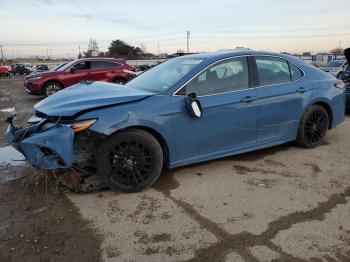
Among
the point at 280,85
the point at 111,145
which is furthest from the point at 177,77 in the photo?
the point at 280,85

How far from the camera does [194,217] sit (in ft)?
12.2

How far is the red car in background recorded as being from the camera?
47.8ft

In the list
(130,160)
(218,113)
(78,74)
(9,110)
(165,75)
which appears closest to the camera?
(130,160)

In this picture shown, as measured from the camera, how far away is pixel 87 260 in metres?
3.03

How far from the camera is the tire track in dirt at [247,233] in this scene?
3066 millimetres

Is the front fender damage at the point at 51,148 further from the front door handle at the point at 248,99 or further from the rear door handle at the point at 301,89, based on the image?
the rear door handle at the point at 301,89

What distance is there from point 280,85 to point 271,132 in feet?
2.35

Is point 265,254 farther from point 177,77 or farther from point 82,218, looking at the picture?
point 177,77

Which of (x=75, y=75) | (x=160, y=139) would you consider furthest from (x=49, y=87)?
(x=160, y=139)

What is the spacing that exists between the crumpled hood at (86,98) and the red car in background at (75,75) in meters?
9.77

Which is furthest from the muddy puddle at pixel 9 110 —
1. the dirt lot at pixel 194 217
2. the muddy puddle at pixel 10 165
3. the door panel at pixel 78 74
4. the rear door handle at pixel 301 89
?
the rear door handle at pixel 301 89

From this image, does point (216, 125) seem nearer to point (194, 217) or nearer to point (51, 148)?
point (194, 217)

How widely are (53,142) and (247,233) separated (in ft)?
7.26

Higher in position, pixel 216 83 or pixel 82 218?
pixel 216 83
